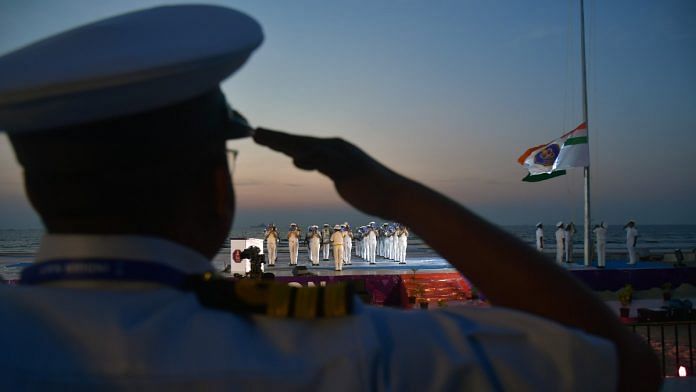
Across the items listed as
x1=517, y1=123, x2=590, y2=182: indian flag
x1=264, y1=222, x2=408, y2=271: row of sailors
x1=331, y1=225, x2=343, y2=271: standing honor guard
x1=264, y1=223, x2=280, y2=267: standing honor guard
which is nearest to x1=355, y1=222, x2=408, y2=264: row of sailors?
x1=264, y1=222, x2=408, y2=271: row of sailors

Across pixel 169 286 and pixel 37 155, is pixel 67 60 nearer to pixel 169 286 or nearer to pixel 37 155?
pixel 37 155

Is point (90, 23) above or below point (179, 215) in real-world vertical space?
above

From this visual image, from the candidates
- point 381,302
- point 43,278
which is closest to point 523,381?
point 43,278

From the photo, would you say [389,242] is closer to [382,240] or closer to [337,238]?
[382,240]

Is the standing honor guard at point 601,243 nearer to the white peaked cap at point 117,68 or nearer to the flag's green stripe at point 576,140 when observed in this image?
the flag's green stripe at point 576,140

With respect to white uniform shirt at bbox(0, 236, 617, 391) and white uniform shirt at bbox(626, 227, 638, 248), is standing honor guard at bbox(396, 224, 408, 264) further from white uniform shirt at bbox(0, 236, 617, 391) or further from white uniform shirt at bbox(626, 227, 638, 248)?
white uniform shirt at bbox(0, 236, 617, 391)

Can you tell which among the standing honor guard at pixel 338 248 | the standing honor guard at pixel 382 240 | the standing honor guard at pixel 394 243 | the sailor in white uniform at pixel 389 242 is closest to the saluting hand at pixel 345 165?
the standing honor guard at pixel 338 248
